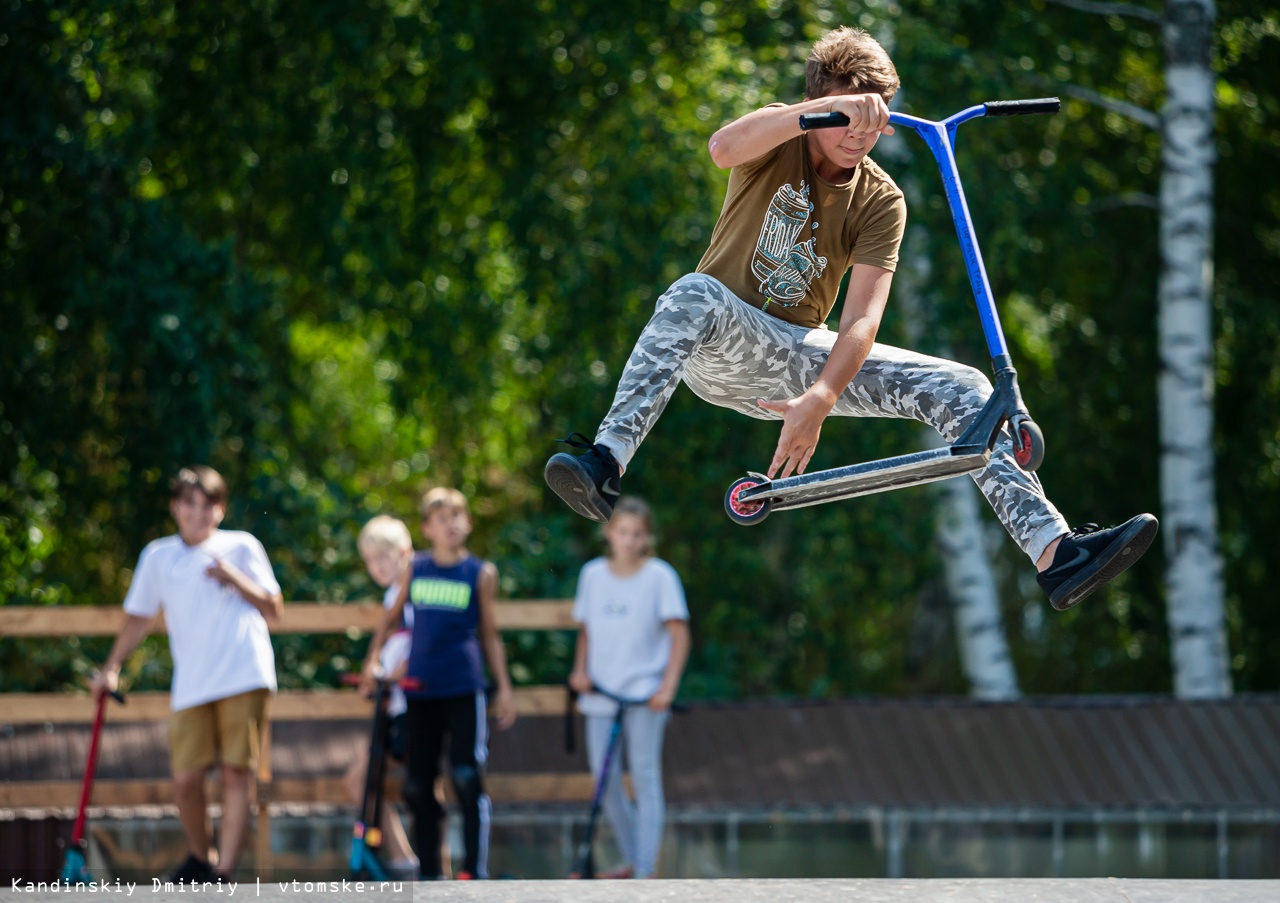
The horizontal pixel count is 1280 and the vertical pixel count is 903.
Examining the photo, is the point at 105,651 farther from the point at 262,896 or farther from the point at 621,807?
the point at 262,896

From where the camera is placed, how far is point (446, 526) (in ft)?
20.9

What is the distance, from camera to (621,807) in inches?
253

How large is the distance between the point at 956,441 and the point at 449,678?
9.82 feet

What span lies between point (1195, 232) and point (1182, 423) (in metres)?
1.14

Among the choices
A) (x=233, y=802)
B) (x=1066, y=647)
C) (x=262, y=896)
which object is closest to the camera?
(x=262, y=896)

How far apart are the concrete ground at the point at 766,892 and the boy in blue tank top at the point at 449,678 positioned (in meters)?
2.20

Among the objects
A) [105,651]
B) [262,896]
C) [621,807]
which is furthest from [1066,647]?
[262,896]

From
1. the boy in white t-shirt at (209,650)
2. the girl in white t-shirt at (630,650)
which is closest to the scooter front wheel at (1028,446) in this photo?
the girl in white t-shirt at (630,650)

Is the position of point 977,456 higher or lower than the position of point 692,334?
lower

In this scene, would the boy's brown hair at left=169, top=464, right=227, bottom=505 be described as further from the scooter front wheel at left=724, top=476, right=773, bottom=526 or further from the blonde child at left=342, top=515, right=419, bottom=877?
the scooter front wheel at left=724, top=476, right=773, bottom=526

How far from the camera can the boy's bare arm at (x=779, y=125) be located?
353 centimetres

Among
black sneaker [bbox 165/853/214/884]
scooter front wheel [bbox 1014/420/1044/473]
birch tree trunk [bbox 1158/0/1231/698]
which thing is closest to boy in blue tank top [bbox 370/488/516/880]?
black sneaker [bbox 165/853/214/884]

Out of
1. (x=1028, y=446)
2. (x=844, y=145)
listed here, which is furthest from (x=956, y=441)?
(x=844, y=145)

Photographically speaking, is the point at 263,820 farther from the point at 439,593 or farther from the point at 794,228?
the point at 794,228
